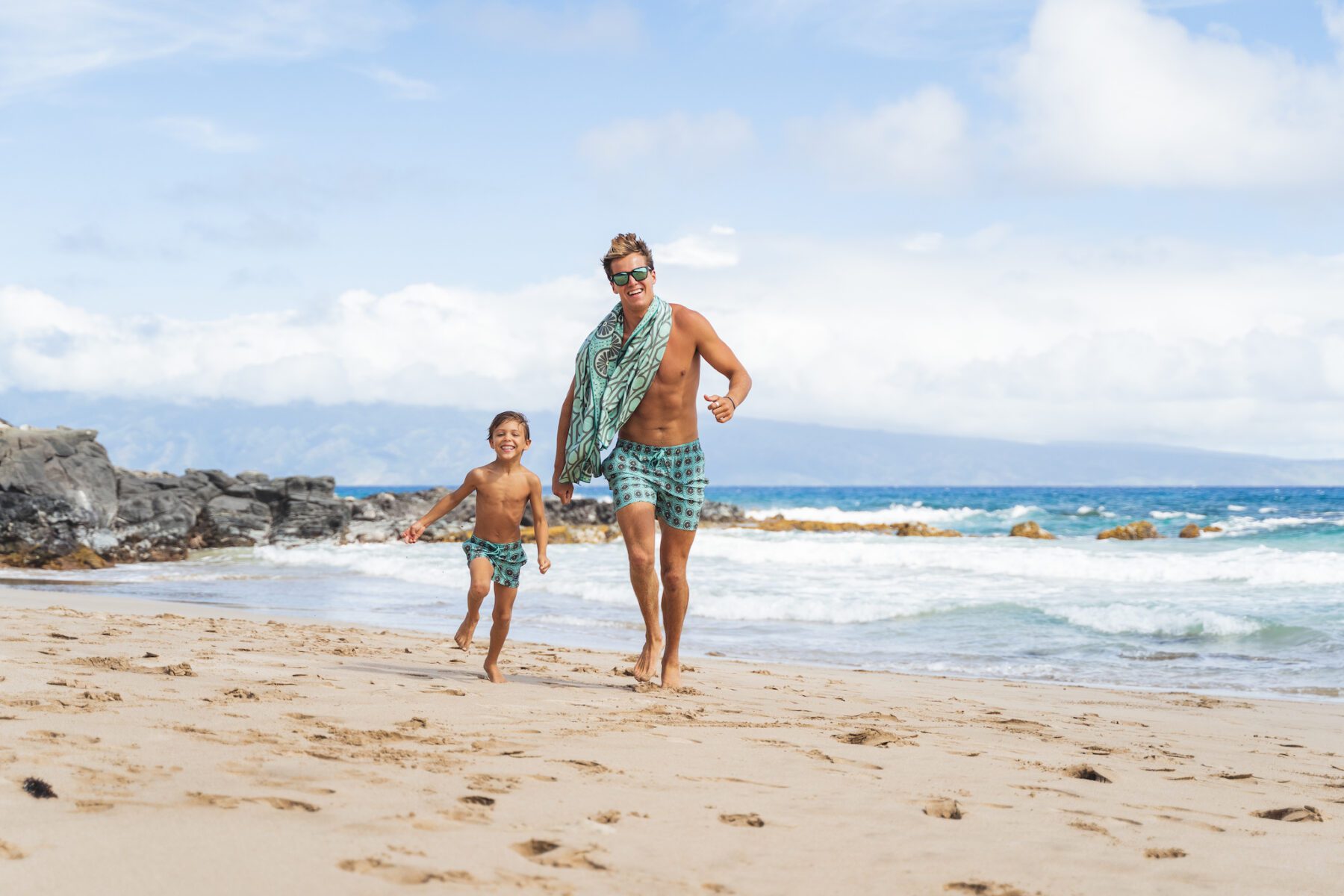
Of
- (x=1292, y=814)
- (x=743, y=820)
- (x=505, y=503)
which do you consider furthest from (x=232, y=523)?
(x=1292, y=814)

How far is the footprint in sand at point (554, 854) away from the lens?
2395mm

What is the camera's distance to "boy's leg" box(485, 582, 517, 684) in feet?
17.9

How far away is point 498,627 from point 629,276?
73.6 inches

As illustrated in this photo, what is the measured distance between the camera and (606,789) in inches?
120

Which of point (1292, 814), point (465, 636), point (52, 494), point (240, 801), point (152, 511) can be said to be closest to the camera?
point (240, 801)

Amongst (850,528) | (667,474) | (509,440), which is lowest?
(850,528)

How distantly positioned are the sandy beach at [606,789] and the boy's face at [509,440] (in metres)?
1.18

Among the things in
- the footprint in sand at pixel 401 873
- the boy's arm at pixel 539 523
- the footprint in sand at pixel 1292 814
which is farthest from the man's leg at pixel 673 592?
the footprint in sand at pixel 401 873

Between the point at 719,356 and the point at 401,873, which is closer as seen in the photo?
the point at 401,873

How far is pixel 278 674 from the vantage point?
16.8ft

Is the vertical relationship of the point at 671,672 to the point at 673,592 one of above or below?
below

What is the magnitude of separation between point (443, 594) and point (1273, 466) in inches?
8086

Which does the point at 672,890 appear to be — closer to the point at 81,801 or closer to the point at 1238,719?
the point at 81,801

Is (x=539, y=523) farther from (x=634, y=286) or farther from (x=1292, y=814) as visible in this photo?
(x=1292, y=814)
